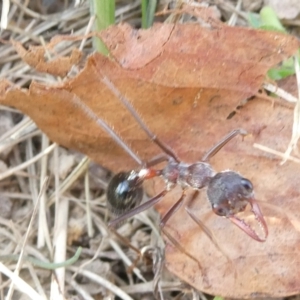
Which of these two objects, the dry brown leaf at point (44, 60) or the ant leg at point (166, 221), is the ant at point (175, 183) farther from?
the dry brown leaf at point (44, 60)

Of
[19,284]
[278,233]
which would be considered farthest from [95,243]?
[278,233]

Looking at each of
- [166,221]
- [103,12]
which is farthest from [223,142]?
[103,12]

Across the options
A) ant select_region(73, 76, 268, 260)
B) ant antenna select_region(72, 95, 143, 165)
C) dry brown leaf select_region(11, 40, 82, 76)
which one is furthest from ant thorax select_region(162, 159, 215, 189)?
dry brown leaf select_region(11, 40, 82, 76)

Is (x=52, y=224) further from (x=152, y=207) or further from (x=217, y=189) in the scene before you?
(x=217, y=189)

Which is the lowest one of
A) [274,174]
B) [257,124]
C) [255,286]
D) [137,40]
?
[255,286]

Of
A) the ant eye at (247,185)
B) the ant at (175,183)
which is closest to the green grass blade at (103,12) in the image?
the ant at (175,183)

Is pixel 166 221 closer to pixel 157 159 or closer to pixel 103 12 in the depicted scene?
pixel 157 159

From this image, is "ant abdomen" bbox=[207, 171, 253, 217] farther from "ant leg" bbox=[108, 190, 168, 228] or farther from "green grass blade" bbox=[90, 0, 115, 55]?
"green grass blade" bbox=[90, 0, 115, 55]

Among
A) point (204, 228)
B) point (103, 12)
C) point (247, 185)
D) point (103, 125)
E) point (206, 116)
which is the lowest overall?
point (204, 228)

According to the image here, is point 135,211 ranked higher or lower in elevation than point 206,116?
lower
